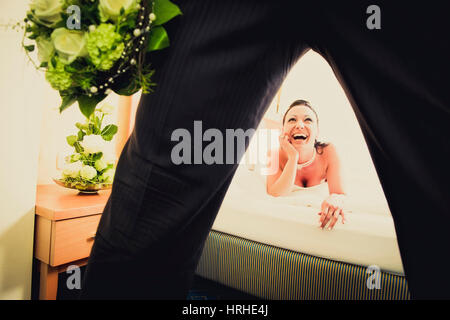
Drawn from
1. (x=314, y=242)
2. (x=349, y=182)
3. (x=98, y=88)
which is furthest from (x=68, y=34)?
(x=349, y=182)

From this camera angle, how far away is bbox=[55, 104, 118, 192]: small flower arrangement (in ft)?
3.45

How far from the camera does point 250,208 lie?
0.97m

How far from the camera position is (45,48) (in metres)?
0.36

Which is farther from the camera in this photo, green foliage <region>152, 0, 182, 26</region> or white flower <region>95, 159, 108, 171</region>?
white flower <region>95, 159, 108, 171</region>

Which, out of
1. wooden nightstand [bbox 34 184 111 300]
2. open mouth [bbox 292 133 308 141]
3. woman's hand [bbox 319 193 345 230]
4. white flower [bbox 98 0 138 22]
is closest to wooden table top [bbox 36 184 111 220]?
wooden nightstand [bbox 34 184 111 300]

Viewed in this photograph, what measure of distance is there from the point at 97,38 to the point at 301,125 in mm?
1507

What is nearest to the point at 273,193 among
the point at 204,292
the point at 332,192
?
the point at 332,192

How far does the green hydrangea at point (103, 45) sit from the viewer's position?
31 centimetres

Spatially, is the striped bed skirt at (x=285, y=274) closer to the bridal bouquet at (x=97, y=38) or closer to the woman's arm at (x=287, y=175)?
the woman's arm at (x=287, y=175)

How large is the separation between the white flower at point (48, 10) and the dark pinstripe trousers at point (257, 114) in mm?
139

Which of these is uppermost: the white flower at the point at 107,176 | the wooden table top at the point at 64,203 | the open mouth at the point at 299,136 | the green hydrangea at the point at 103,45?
the open mouth at the point at 299,136

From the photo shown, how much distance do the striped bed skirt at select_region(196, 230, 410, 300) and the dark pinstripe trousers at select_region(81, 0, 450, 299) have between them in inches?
19.2

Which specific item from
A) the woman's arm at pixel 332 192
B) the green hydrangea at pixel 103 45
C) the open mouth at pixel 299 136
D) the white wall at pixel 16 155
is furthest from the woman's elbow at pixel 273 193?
the green hydrangea at pixel 103 45

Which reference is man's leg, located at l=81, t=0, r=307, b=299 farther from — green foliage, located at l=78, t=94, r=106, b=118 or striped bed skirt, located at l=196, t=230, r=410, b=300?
striped bed skirt, located at l=196, t=230, r=410, b=300
